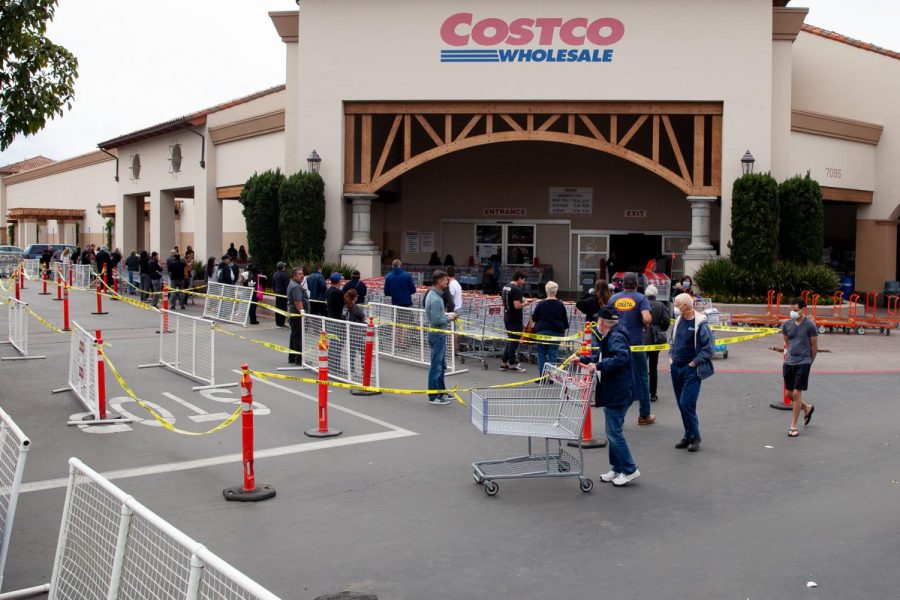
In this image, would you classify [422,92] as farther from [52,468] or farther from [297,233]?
[52,468]

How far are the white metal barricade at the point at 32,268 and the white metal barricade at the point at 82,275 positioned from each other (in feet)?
19.2

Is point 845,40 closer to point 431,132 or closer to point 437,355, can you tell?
point 431,132

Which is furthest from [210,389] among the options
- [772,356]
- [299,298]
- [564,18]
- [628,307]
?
[564,18]

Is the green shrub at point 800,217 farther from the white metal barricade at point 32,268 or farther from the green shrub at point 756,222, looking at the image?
the white metal barricade at point 32,268

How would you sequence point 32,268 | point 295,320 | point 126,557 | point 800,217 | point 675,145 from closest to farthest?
point 126,557, point 295,320, point 800,217, point 675,145, point 32,268

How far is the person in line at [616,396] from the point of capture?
890 centimetres

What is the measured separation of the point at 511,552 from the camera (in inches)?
278

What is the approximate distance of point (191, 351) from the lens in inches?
599

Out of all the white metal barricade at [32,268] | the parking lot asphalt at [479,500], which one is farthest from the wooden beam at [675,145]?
the white metal barricade at [32,268]

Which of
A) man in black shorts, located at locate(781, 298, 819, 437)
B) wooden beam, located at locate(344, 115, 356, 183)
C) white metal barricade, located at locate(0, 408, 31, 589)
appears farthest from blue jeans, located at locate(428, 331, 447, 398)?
wooden beam, located at locate(344, 115, 356, 183)

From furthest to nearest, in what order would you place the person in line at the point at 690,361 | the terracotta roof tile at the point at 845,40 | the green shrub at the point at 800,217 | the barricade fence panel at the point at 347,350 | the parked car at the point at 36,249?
the parked car at the point at 36,249
the terracotta roof tile at the point at 845,40
the green shrub at the point at 800,217
the barricade fence panel at the point at 347,350
the person in line at the point at 690,361

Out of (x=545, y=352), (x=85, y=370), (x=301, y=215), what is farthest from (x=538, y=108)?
(x=85, y=370)

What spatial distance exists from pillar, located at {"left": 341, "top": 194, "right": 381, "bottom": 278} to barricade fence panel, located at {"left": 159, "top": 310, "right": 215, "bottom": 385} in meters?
10.6

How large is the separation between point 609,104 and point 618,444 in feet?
59.6
